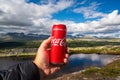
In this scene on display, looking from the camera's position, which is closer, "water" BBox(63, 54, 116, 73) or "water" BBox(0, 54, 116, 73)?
"water" BBox(63, 54, 116, 73)

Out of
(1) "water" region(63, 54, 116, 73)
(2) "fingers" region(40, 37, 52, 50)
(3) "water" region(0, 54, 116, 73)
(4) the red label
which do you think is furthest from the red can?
(1) "water" region(63, 54, 116, 73)

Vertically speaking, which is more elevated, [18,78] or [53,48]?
[53,48]

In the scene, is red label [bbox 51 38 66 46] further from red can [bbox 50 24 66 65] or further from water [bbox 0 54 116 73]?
water [bbox 0 54 116 73]

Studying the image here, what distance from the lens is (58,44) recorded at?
607cm

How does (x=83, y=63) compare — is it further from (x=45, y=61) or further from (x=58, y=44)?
(x=58, y=44)

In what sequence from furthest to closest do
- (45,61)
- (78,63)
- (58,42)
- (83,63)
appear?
(83,63) → (78,63) → (45,61) → (58,42)

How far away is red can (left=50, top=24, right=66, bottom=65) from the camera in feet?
20.0

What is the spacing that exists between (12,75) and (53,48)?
62.0 inches

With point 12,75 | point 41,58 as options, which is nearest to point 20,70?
point 12,75

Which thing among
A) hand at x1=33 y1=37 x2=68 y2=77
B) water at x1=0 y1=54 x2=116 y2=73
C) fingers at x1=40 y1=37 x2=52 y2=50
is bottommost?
water at x1=0 y1=54 x2=116 y2=73

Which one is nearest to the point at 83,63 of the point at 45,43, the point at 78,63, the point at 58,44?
the point at 78,63

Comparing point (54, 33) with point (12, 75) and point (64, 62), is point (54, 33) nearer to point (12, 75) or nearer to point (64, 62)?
point (64, 62)

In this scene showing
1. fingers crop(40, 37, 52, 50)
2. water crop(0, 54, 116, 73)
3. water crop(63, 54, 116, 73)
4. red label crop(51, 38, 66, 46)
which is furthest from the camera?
water crop(0, 54, 116, 73)

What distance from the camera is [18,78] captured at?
16.2 ft
